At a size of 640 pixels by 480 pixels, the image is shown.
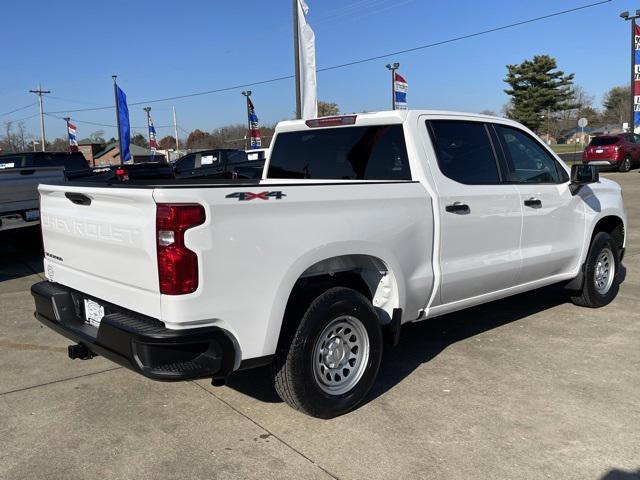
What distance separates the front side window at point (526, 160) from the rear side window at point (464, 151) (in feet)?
0.73

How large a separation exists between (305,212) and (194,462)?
1520mm

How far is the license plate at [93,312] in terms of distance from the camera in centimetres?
350

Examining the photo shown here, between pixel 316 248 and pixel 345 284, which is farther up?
pixel 316 248

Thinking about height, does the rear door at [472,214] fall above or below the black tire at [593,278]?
above

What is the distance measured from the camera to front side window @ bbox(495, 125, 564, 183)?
16.2 ft

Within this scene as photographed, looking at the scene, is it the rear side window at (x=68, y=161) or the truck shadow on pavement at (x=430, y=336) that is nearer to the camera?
the truck shadow on pavement at (x=430, y=336)

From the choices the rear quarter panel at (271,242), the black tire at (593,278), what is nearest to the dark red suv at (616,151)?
the black tire at (593,278)

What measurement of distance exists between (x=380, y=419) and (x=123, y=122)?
28404 mm

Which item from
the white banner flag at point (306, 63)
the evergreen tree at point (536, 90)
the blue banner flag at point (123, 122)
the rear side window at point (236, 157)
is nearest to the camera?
the white banner flag at point (306, 63)

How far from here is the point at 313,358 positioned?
3.53m

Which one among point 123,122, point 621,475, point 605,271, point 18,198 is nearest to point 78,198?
point 621,475

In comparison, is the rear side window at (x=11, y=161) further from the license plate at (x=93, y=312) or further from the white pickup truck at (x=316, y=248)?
the license plate at (x=93, y=312)

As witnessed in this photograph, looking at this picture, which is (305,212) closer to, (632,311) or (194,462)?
(194,462)

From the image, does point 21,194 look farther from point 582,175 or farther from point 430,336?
point 582,175
